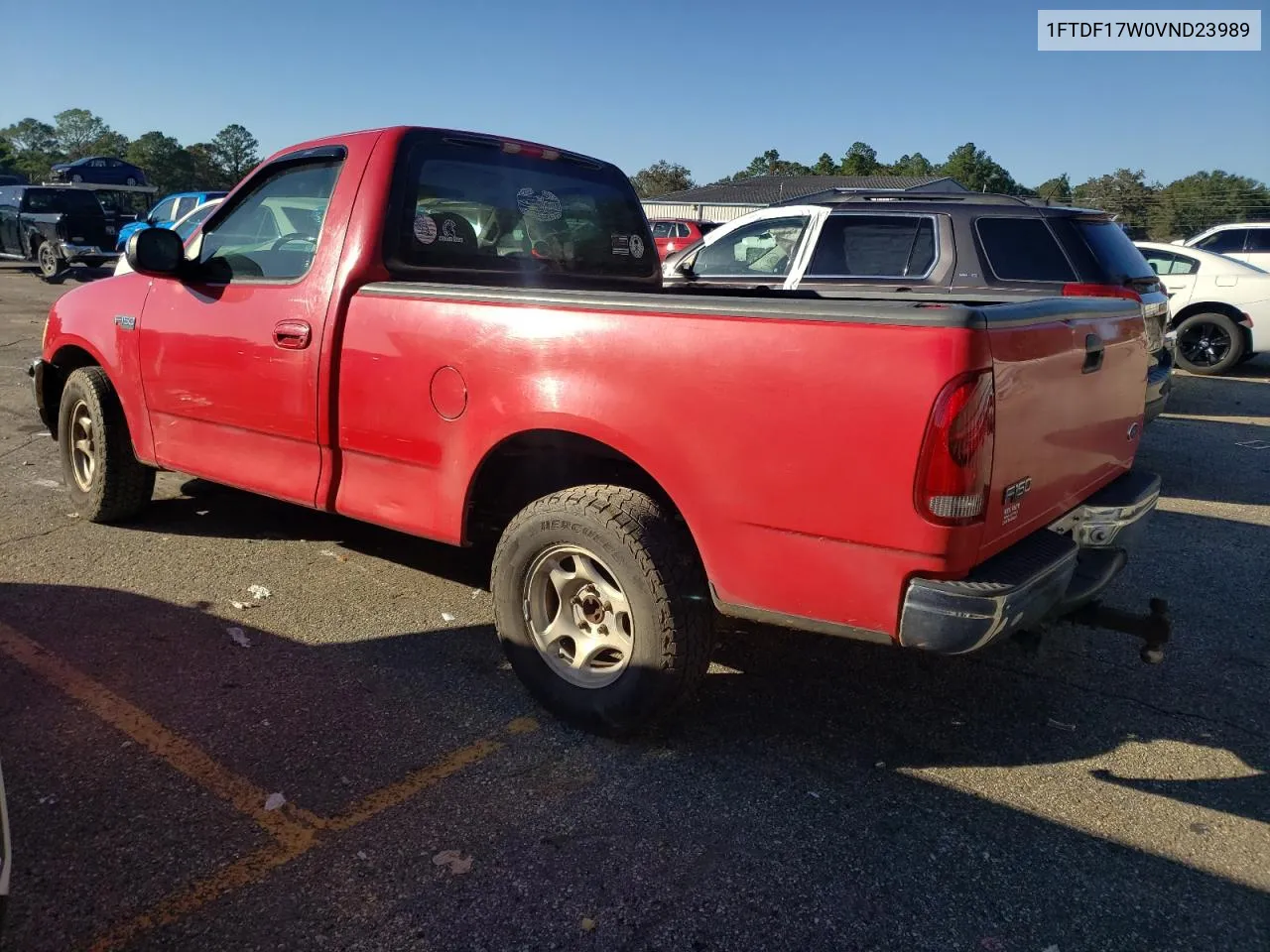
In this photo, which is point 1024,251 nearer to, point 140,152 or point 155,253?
point 155,253

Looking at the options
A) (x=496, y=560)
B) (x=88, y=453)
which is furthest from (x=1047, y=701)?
(x=88, y=453)

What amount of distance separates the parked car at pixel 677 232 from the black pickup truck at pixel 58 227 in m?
11.9

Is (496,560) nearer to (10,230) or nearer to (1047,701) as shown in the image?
(1047,701)

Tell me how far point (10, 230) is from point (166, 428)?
74.4 feet

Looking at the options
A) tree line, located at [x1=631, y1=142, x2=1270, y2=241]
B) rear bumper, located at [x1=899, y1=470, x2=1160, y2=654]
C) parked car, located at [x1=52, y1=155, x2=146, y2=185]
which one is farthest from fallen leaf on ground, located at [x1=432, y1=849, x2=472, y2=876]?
tree line, located at [x1=631, y1=142, x2=1270, y2=241]

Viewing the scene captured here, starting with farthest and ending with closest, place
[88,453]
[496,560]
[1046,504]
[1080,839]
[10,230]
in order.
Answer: [10,230] → [88,453] → [496,560] → [1046,504] → [1080,839]

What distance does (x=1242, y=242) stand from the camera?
16.5 metres

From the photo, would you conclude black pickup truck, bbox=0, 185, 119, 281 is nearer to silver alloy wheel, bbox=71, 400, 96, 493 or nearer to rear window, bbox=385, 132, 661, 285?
A: silver alloy wheel, bbox=71, 400, 96, 493

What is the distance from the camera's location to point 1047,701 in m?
3.64

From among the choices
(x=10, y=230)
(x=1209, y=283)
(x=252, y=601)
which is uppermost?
(x=10, y=230)

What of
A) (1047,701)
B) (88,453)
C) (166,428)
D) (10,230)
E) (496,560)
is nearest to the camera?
(496,560)

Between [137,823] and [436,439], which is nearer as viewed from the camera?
[137,823]

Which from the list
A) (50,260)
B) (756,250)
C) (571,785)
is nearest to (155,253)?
(571,785)

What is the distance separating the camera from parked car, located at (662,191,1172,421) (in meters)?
6.84
